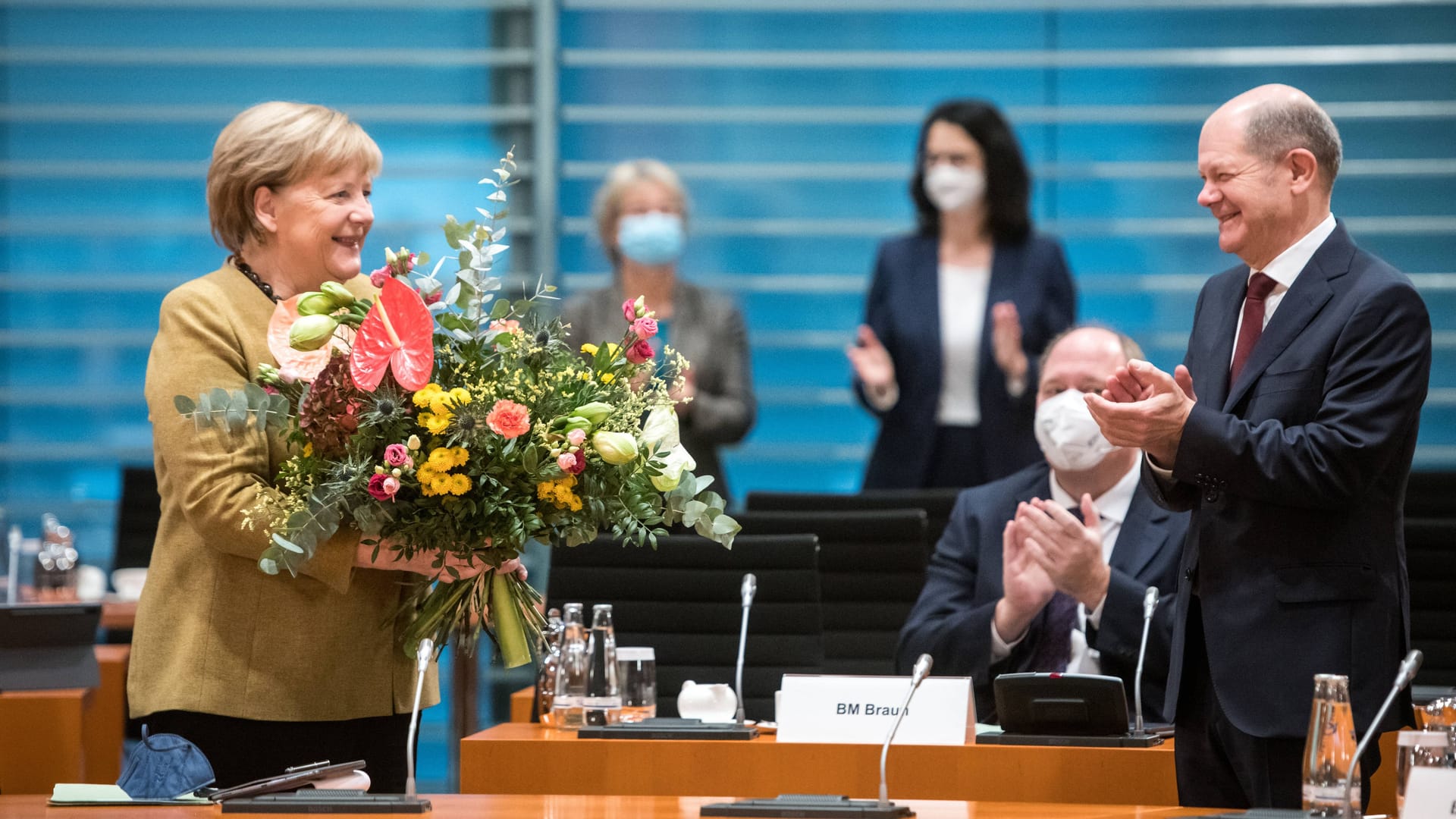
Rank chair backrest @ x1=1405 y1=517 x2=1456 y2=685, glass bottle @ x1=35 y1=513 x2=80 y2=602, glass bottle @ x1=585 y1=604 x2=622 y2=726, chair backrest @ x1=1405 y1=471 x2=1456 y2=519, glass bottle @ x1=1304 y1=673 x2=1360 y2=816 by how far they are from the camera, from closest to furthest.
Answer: glass bottle @ x1=1304 y1=673 x2=1360 y2=816 < glass bottle @ x1=585 y1=604 x2=622 y2=726 < chair backrest @ x1=1405 y1=517 x2=1456 y2=685 < chair backrest @ x1=1405 y1=471 x2=1456 y2=519 < glass bottle @ x1=35 y1=513 x2=80 y2=602

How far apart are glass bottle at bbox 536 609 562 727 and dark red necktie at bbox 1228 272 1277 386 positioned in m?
1.35

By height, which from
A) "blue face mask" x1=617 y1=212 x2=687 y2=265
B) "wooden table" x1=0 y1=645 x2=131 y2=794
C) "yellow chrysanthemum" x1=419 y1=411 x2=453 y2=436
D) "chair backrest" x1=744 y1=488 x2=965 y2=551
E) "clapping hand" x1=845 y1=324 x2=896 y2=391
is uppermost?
"blue face mask" x1=617 y1=212 x2=687 y2=265

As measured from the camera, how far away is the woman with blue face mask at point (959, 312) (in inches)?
210

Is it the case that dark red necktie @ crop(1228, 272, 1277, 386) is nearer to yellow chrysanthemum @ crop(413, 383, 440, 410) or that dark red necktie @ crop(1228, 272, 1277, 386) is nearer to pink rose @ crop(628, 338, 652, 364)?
pink rose @ crop(628, 338, 652, 364)

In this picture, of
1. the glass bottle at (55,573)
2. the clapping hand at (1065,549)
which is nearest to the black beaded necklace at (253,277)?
the clapping hand at (1065,549)

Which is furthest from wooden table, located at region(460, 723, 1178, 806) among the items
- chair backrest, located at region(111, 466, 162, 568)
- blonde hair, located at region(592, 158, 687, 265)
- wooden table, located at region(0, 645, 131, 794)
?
chair backrest, located at region(111, 466, 162, 568)

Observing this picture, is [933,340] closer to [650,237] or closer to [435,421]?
[650,237]

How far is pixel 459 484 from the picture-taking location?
2518 mm

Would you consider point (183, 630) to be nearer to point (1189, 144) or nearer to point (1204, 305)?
point (1204, 305)

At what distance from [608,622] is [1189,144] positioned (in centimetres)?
483

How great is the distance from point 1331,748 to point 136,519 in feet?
14.9

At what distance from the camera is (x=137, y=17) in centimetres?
731

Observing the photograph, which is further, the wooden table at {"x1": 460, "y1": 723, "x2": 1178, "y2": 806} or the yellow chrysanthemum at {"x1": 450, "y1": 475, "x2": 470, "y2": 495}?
the wooden table at {"x1": 460, "y1": 723, "x2": 1178, "y2": 806}

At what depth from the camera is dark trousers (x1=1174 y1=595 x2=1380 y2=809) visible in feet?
8.88
